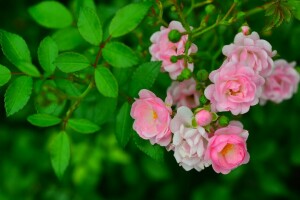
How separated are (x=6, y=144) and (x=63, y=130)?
1.41m

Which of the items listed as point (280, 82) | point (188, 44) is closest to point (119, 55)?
point (188, 44)

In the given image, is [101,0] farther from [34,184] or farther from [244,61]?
[244,61]

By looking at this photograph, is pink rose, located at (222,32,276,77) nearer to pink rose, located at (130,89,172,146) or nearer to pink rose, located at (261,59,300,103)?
pink rose, located at (130,89,172,146)

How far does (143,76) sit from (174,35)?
0.16 m

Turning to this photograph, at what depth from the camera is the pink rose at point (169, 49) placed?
4.39 feet

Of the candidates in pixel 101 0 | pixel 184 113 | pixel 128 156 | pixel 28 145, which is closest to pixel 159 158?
pixel 184 113

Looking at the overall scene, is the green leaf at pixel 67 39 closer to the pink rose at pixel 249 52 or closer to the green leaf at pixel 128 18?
the green leaf at pixel 128 18

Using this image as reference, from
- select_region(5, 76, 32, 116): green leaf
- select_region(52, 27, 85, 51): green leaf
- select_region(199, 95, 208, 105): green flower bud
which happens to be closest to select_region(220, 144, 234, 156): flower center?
select_region(199, 95, 208, 105): green flower bud

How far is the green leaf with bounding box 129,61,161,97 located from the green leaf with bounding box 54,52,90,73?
0.16 meters

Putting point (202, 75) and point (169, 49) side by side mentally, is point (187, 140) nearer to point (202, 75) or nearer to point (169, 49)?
point (202, 75)

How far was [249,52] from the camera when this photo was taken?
4.11ft

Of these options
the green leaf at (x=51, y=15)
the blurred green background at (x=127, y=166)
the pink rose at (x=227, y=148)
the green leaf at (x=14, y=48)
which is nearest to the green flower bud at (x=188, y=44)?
the pink rose at (x=227, y=148)

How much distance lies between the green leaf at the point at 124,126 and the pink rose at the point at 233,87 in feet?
0.89

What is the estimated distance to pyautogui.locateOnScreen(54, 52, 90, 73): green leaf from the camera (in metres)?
1.28
